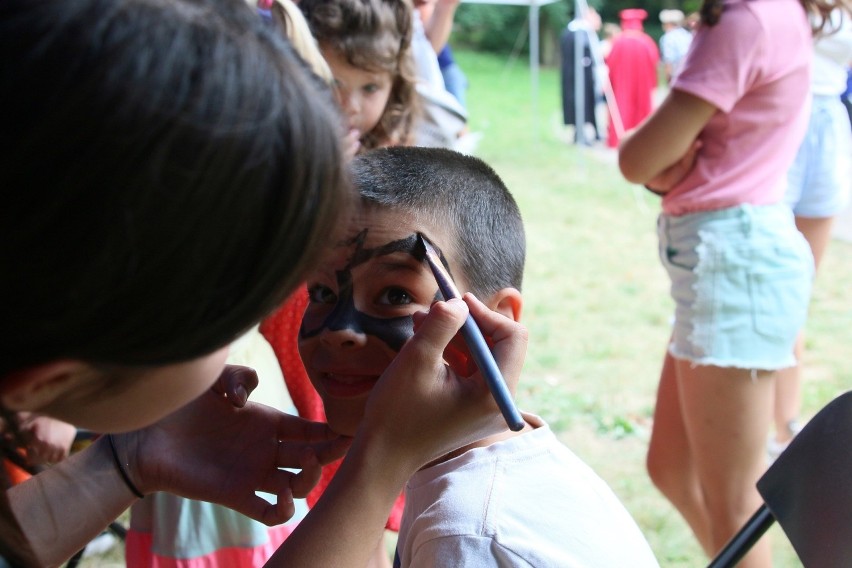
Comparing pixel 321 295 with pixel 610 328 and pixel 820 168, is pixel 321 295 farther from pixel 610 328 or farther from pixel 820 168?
pixel 610 328

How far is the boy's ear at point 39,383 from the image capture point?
641 mm

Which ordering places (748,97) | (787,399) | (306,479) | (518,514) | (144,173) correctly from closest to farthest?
1. (144,173)
2. (518,514)
3. (306,479)
4. (748,97)
5. (787,399)

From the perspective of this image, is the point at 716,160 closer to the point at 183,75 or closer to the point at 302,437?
the point at 302,437

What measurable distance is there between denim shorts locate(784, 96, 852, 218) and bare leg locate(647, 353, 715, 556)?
2.40ft

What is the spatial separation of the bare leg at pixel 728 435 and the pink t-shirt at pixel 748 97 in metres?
0.37

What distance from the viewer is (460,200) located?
1261mm

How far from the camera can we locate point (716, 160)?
1768 millimetres

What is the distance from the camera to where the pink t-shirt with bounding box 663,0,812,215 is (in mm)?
1661

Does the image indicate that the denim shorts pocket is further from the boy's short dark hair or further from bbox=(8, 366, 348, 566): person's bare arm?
bbox=(8, 366, 348, 566): person's bare arm

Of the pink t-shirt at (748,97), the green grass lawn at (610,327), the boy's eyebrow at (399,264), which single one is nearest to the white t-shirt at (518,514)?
the boy's eyebrow at (399,264)

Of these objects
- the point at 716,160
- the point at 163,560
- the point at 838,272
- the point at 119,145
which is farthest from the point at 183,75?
the point at 838,272

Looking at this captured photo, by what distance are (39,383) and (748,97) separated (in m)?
1.51

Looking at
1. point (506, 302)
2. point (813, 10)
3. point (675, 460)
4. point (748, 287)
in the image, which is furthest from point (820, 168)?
point (506, 302)

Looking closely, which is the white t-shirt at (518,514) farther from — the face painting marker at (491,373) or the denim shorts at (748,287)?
the denim shorts at (748,287)
